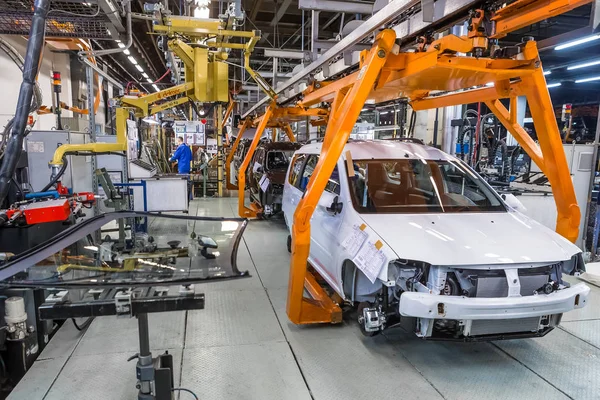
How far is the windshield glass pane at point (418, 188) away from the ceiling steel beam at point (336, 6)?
172cm

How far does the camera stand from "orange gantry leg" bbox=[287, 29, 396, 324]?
304 centimetres

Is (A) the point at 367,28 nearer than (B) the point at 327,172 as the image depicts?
No

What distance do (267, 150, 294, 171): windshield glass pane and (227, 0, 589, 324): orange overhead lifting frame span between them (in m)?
4.94

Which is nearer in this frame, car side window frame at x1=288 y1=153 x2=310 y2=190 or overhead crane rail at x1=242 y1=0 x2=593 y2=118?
overhead crane rail at x1=242 y1=0 x2=593 y2=118

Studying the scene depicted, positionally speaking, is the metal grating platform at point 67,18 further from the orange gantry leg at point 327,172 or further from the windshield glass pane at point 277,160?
the windshield glass pane at point 277,160

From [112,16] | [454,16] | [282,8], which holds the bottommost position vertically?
[454,16]

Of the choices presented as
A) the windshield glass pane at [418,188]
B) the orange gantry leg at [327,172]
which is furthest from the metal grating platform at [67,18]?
the windshield glass pane at [418,188]

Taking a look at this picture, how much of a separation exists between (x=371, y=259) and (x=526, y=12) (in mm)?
1901

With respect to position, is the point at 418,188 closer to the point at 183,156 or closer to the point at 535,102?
the point at 535,102

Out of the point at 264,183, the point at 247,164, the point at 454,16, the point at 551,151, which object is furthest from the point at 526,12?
the point at 247,164

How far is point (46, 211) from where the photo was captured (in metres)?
3.45

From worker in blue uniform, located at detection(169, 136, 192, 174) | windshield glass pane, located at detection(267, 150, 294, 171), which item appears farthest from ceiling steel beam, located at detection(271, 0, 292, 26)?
worker in blue uniform, located at detection(169, 136, 192, 174)

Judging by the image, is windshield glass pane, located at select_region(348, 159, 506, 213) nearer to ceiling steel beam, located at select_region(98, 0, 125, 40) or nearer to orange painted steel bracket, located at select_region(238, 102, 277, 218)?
ceiling steel beam, located at select_region(98, 0, 125, 40)

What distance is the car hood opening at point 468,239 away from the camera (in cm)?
282
